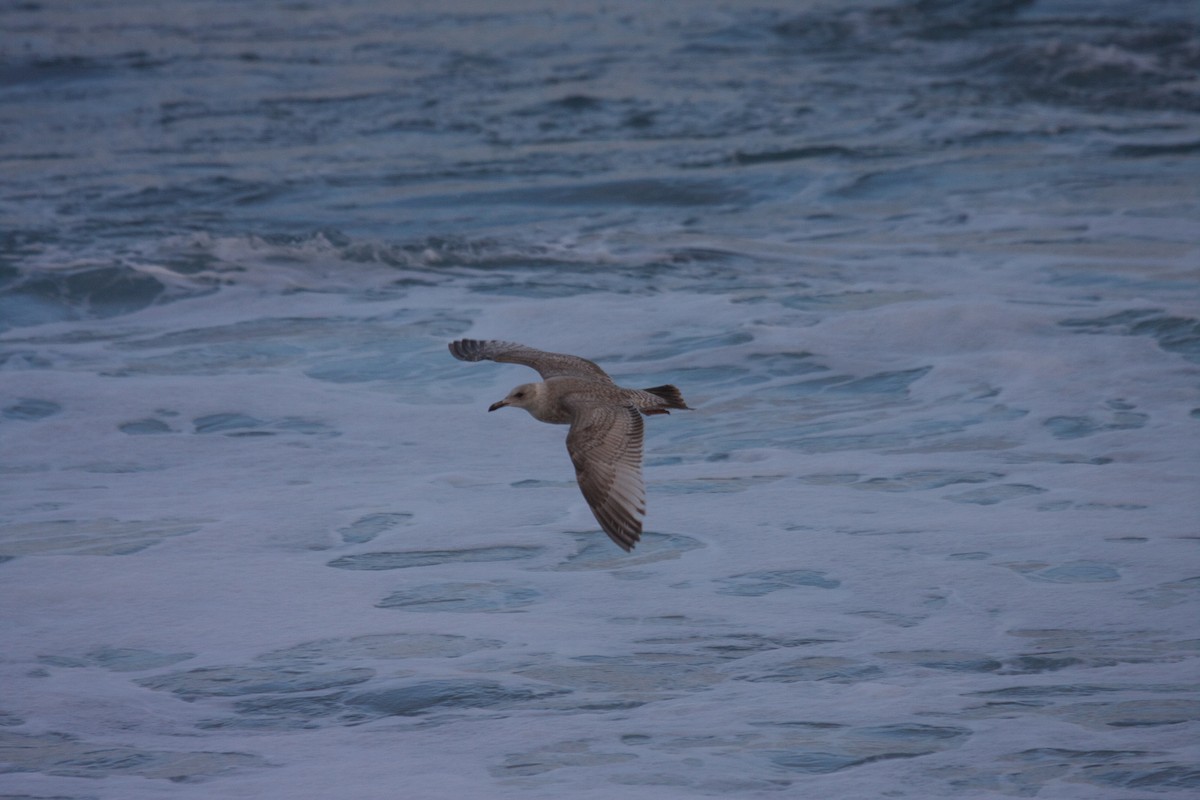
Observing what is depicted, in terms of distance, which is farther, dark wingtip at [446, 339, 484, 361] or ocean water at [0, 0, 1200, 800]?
dark wingtip at [446, 339, 484, 361]

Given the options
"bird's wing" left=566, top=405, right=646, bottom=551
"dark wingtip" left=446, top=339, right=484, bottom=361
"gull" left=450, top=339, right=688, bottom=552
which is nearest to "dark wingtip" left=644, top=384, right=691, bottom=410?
"gull" left=450, top=339, right=688, bottom=552

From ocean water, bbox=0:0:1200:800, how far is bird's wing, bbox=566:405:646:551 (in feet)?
1.54

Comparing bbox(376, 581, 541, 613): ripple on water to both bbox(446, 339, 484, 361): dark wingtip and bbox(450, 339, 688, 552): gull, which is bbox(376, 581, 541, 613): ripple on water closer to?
bbox(450, 339, 688, 552): gull

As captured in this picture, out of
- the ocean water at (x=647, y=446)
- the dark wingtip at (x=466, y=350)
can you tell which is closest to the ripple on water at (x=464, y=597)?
the ocean water at (x=647, y=446)

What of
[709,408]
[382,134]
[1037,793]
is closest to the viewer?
[1037,793]

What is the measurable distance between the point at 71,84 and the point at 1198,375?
15628 millimetres

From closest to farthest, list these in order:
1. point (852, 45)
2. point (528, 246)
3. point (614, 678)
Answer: point (614, 678), point (528, 246), point (852, 45)

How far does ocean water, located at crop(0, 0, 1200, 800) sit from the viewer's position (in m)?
4.68

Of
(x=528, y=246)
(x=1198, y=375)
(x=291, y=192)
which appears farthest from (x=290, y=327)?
(x=1198, y=375)

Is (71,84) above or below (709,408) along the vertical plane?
above

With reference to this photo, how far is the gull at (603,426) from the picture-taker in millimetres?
5148

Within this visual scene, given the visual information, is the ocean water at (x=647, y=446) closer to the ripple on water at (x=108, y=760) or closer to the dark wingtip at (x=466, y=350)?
→ the ripple on water at (x=108, y=760)

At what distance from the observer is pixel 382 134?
54.7 feet

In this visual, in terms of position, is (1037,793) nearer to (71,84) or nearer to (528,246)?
Result: (528,246)
